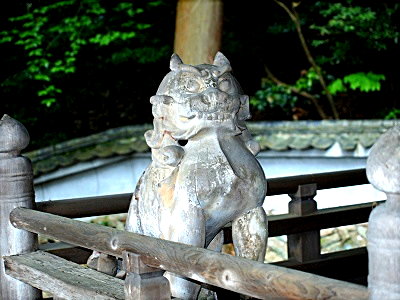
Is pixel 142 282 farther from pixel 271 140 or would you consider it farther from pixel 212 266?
pixel 271 140

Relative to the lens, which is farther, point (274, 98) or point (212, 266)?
point (274, 98)

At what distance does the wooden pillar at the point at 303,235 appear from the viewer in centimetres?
463

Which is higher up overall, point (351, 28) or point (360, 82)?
point (351, 28)

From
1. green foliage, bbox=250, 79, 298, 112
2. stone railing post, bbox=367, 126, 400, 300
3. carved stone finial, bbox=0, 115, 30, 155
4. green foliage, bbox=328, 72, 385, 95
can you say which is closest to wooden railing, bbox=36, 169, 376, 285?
carved stone finial, bbox=0, 115, 30, 155

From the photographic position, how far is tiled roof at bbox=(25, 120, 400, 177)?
7672 mm

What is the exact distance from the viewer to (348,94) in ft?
36.5

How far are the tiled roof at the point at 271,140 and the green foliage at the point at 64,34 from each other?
1757 millimetres

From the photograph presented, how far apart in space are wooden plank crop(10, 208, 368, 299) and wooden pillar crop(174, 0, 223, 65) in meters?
4.14

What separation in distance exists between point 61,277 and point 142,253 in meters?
0.75

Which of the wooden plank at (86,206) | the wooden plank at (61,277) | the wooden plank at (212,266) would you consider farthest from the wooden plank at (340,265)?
the wooden plank at (212,266)

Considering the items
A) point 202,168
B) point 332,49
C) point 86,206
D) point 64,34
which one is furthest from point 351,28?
point 202,168

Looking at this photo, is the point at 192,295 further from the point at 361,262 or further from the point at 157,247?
the point at 361,262

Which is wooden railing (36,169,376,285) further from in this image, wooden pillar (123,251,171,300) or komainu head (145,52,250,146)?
wooden pillar (123,251,171,300)

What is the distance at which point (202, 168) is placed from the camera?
2.96 metres
